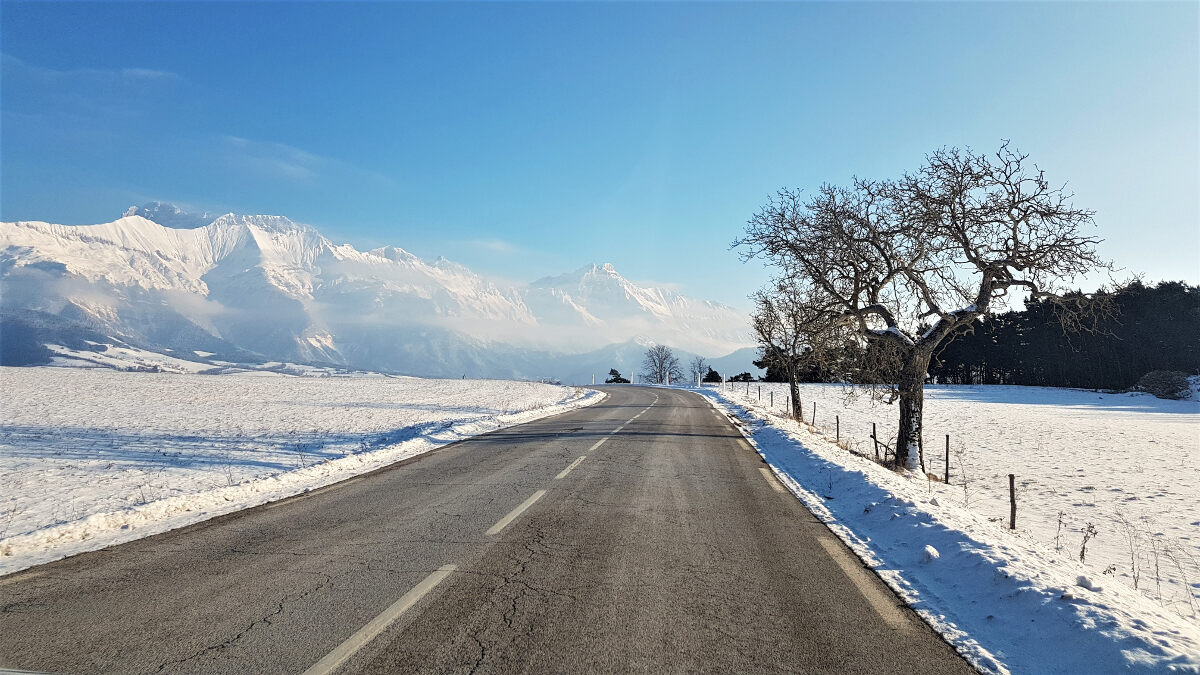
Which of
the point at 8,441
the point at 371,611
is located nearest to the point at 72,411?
the point at 8,441

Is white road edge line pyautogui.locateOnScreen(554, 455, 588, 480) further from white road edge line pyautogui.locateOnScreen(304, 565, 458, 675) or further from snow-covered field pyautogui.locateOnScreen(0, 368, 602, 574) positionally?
white road edge line pyautogui.locateOnScreen(304, 565, 458, 675)

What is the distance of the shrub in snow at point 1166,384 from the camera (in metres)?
47.8

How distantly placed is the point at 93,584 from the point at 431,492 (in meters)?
4.42

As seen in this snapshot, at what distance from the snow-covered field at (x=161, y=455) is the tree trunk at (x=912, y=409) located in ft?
41.6

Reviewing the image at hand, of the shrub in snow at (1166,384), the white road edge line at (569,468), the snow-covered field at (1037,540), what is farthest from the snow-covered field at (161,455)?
the shrub in snow at (1166,384)

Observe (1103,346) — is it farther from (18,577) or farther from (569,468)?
(18,577)

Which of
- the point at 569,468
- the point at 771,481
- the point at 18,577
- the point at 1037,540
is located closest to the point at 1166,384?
the point at 1037,540

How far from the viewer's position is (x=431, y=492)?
8898 mm

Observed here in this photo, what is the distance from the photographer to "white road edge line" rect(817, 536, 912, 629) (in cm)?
439

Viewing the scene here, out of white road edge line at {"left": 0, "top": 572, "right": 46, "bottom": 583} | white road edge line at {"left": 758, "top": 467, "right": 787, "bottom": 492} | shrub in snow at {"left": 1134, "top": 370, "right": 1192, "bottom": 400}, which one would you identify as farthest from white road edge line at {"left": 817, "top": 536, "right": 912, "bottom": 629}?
shrub in snow at {"left": 1134, "top": 370, "right": 1192, "bottom": 400}

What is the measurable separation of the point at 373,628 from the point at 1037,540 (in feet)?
30.9

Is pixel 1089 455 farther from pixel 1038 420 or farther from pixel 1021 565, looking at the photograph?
pixel 1021 565

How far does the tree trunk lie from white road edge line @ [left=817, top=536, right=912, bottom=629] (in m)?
10.5

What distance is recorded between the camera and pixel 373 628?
3.91 meters
